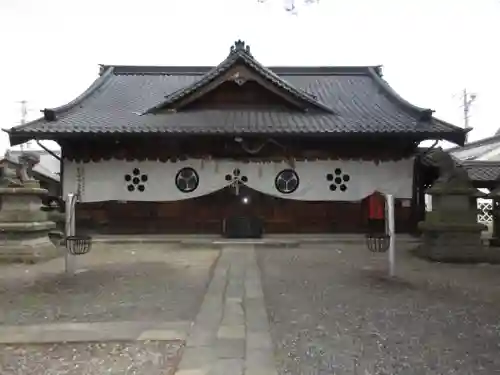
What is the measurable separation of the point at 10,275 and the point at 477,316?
789 centimetres

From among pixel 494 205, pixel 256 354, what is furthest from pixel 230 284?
pixel 494 205

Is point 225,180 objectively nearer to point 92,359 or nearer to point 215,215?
point 215,215

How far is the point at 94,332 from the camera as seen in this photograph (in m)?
4.75

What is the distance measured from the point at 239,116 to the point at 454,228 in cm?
743

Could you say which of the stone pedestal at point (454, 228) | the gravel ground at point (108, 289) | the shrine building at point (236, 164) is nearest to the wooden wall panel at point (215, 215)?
the shrine building at point (236, 164)

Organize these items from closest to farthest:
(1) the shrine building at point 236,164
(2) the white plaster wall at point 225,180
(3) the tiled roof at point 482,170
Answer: (1) the shrine building at point 236,164 → (2) the white plaster wall at point 225,180 → (3) the tiled roof at point 482,170

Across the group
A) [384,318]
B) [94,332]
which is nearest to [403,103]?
[384,318]

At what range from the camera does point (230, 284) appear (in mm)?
7285

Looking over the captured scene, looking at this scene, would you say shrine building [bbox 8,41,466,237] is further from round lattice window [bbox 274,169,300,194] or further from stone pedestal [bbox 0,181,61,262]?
stone pedestal [bbox 0,181,61,262]

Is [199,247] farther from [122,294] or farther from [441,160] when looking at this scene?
→ [441,160]

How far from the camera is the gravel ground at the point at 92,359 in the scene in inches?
147

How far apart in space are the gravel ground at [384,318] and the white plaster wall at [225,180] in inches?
189

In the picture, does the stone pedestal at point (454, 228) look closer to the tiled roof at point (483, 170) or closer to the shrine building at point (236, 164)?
the shrine building at point (236, 164)

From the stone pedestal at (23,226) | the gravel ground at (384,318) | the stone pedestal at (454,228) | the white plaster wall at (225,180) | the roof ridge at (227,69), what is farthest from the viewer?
the roof ridge at (227,69)
